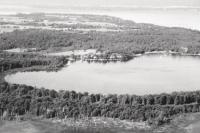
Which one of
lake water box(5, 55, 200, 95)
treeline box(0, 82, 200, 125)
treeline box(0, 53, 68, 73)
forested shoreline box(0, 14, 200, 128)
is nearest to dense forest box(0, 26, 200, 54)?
treeline box(0, 53, 68, 73)

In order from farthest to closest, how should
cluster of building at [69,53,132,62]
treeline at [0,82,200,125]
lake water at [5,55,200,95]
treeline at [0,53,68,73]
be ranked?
cluster of building at [69,53,132,62] < treeline at [0,53,68,73] < lake water at [5,55,200,95] < treeline at [0,82,200,125]

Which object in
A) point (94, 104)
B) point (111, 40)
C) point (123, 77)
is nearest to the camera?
point (94, 104)

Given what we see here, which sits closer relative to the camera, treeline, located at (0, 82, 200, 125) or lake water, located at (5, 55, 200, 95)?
treeline, located at (0, 82, 200, 125)

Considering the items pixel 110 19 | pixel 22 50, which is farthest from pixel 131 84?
pixel 110 19

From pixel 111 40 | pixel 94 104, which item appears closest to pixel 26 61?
pixel 94 104

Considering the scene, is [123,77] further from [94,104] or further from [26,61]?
[26,61]

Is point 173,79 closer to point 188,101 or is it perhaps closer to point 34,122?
point 188,101

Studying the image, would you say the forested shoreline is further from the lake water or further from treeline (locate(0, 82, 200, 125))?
the lake water
